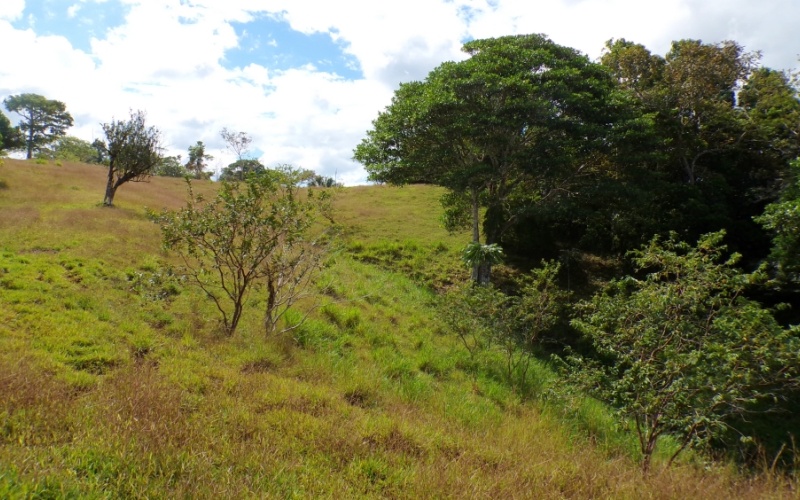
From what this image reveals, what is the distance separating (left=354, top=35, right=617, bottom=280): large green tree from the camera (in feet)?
46.4

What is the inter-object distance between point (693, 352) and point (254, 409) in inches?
200

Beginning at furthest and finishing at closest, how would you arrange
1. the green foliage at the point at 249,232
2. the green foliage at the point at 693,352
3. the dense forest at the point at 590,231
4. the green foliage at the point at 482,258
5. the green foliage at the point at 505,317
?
the green foliage at the point at 482,258 → the green foliage at the point at 505,317 → the green foliage at the point at 249,232 → the dense forest at the point at 590,231 → the green foliage at the point at 693,352

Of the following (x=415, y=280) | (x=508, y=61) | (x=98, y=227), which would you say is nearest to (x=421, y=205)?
(x=415, y=280)

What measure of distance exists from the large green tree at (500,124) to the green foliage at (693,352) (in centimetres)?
887

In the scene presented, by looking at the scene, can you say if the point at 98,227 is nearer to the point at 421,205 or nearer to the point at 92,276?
the point at 92,276

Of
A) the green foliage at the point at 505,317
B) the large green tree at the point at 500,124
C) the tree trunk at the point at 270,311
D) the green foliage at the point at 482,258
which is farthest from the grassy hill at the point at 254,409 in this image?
the large green tree at the point at 500,124

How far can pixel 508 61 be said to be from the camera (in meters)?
14.5

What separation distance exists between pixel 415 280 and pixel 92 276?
10368 mm

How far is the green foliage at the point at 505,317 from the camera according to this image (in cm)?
958

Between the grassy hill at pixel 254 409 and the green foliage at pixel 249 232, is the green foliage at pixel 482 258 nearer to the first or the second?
the grassy hill at pixel 254 409

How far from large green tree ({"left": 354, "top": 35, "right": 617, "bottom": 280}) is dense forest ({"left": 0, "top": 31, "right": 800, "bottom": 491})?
0.26 ft

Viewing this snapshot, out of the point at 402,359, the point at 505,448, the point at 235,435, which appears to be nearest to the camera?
the point at 235,435

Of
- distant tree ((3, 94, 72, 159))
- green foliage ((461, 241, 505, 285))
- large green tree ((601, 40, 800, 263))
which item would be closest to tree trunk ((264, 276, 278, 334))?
green foliage ((461, 241, 505, 285))

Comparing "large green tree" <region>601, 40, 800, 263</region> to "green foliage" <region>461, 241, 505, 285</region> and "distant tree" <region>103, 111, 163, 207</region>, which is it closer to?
"green foliage" <region>461, 241, 505, 285</region>
